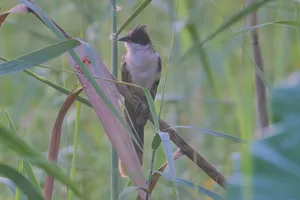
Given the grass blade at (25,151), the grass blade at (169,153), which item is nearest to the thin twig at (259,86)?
the grass blade at (169,153)

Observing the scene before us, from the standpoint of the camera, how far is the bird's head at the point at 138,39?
3652 mm

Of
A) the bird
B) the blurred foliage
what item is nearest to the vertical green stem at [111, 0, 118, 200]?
the blurred foliage

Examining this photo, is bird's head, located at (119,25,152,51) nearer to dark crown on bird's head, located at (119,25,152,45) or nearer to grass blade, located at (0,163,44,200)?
dark crown on bird's head, located at (119,25,152,45)

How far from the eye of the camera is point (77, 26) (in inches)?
196

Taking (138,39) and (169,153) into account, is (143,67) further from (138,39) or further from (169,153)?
(169,153)

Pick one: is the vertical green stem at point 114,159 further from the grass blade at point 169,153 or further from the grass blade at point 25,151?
the grass blade at point 25,151

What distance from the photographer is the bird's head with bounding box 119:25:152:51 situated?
3652 millimetres

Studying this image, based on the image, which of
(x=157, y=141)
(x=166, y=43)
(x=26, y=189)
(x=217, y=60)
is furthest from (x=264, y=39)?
(x=26, y=189)

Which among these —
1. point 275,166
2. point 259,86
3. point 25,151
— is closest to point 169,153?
point 25,151

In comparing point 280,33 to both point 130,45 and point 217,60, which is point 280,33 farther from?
point 130,45

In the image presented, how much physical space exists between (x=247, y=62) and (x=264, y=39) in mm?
3298

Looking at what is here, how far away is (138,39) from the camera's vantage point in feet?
12.1

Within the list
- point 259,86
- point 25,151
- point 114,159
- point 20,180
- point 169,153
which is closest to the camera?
point 25,151

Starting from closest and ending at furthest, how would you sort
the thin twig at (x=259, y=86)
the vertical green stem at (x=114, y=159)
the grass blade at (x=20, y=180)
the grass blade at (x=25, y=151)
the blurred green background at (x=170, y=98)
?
the grass blade at (x=25, y=151) < the grass blade at (x=20, y=180) < the vertical green stem at (x=114, y=159) < the thin twig at (x=259, y=86) < the blurred green background at (x=170, y=98)
